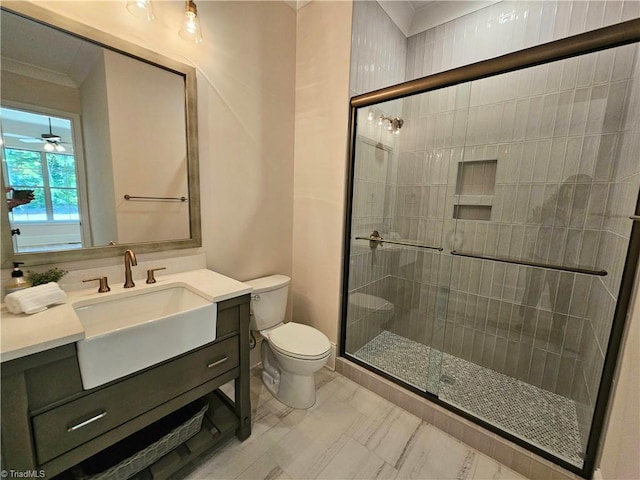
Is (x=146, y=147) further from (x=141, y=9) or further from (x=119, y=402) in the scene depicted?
(x=119, y=402)

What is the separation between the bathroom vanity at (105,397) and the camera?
31.7 inches

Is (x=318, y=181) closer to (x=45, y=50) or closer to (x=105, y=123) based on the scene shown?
(x=105, y=123)

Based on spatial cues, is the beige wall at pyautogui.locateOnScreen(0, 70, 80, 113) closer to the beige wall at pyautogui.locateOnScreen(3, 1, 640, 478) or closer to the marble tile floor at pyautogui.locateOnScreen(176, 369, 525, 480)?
the beige wall at pyautogui.locateOnScreen(3, 1, 640, 478)

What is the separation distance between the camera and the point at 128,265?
1320 mm

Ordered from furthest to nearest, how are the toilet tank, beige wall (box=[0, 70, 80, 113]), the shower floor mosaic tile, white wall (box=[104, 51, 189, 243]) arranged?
the toilet tank → the shower floor mosaic tile → white wall (box=[104, 51, 189, 243]) → beige wall (box=[0, 70, 80, 113])

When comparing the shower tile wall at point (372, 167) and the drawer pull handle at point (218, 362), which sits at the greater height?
the shower tile wall at point (372, 167)

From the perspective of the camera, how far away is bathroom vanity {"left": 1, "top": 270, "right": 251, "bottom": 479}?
2.64 ft

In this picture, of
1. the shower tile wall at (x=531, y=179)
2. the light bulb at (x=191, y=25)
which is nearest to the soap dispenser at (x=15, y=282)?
the light bulb at (x=191, y=25)

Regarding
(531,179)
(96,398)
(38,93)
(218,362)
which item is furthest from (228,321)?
(531,179)

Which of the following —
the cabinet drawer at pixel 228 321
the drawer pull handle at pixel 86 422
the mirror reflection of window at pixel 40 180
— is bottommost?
the drawer pull handle at pixel 86 422

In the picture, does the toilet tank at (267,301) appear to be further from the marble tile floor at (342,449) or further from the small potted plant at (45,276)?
the small potted plant at (45,276)

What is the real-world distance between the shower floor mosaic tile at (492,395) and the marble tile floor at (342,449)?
0.23 meters

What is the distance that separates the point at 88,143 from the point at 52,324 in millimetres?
818

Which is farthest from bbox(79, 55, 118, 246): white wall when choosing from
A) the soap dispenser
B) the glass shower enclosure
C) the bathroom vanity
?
the glass shower enclosure
